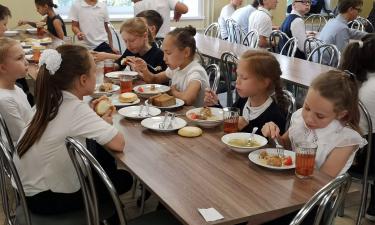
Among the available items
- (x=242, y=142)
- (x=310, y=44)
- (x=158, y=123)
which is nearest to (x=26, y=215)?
(x=158, y=123)

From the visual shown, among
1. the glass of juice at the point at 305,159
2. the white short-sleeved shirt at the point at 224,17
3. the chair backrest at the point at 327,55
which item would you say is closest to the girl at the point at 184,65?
the glass of juice at the point at 305,159

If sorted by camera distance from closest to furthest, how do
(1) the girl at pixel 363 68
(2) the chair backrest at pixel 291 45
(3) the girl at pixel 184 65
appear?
(1) the girl at pixel 363 68 → (3) the girl at pixel 184 65 → (2) the chair backrest at pixel 291 45

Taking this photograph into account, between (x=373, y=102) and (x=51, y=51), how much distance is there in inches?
66.1

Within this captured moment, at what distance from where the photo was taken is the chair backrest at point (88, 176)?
1.56 m

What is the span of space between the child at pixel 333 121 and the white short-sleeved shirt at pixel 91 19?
156 inches

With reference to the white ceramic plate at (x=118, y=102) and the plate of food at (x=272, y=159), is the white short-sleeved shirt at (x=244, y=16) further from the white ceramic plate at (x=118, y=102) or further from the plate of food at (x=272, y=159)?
the plate of food at (x=272, y=159)

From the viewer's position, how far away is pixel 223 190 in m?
1.53

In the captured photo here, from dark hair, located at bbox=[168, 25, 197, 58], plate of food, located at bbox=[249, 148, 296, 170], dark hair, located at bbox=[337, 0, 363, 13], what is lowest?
plate of food, located at bbox=[249, 148, 296, 170]

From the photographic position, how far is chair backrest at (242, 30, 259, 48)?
5348 millimetres

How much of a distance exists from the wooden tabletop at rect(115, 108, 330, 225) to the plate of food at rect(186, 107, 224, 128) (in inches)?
4.4

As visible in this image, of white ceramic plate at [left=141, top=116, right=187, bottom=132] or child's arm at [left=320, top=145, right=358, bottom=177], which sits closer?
child's arm at [left=320, top=145, right=358, bottom=177]

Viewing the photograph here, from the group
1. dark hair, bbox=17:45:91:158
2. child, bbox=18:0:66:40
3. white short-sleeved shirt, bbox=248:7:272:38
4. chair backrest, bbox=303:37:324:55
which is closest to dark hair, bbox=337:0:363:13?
chair backrest, bbox=303:37:324:55

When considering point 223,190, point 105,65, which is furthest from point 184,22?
point 223,190

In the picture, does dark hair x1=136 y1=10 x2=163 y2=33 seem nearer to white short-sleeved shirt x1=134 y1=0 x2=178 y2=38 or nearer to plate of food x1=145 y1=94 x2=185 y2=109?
white short-sleeved shirt x1=134 y1=0 x2=178 y2=38
